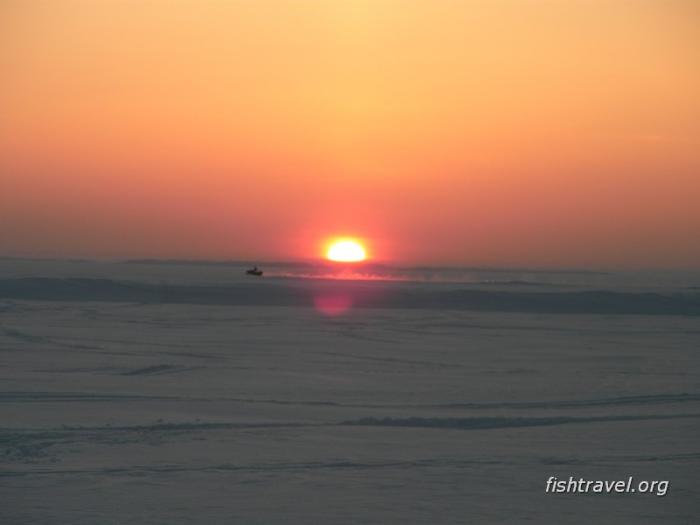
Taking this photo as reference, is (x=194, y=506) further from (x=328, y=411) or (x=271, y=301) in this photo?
(x=271, y=301)

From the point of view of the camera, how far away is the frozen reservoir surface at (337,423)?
8.35 meters

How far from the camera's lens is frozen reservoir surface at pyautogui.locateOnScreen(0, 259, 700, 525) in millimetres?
8352

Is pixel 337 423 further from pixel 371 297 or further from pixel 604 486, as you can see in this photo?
pixel 371 297

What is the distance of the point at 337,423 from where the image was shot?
11.5 meters

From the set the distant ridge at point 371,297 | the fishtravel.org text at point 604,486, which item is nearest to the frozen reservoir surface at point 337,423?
the fishtravel.org text at point 604,486

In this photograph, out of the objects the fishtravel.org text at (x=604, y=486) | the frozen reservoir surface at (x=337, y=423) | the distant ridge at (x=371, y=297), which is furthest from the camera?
the distant ridge at (x=371, y=297)

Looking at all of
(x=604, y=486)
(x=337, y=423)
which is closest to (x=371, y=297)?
(x=337, y=423)

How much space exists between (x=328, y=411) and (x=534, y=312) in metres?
20.8

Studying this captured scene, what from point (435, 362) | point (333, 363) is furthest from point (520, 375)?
point (333, 363)

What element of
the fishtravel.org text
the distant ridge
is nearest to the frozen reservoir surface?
the fishtravel.org text

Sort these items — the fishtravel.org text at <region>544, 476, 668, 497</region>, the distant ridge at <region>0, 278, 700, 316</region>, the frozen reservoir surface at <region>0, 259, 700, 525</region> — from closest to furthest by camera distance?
the frozen reservoir surface at <region>0, 259, 700, 525</region> < the fishtravel.org text at <region>544, 476, 668, 497</region> < the distant ridge at <region>0, 278, 700, 316</region>

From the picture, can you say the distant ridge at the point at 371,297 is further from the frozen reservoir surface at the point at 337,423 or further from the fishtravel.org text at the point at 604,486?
the fishtravel.org text at the point at 604,486

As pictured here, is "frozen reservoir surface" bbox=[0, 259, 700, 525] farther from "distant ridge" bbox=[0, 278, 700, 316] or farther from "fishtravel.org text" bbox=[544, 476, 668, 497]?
"distant ridge" bbox=[0, 278, 700, 316]

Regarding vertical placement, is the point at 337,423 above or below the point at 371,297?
below
